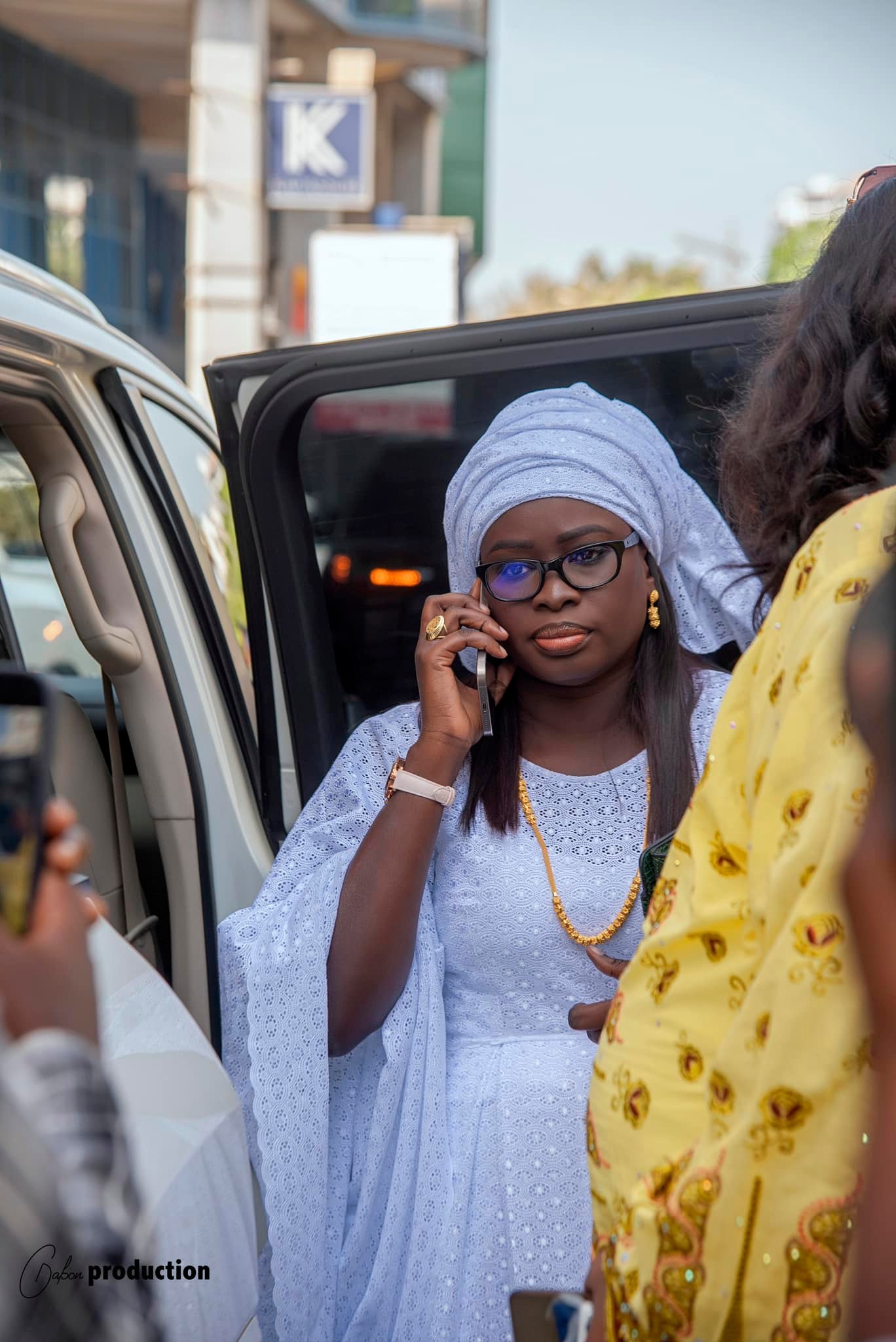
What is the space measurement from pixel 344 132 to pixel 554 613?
1417cm

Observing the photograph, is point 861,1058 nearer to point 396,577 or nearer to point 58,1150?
point 58,1150

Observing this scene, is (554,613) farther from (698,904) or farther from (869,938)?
(869,938)

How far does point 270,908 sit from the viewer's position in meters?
2.25

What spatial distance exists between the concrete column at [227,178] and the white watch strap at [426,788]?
1332cm

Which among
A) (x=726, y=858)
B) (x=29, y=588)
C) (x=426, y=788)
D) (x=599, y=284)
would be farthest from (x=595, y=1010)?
(x=599, y=284)

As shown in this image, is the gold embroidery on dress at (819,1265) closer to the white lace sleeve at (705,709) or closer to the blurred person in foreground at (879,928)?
the blurred person in foreground at (879,928)

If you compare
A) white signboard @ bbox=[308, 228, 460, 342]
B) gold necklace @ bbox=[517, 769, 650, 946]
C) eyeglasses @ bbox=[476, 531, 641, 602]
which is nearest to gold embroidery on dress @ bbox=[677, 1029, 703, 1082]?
gold necklace @ bbox=[517, 769, 650, 946]

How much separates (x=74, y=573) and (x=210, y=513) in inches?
24.3

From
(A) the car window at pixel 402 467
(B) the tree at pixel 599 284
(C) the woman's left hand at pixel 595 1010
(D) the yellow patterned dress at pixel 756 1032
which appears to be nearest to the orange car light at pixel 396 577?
(A) the car window at pixel 402 467

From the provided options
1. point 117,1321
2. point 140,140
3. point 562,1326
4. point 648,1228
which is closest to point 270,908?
point 562,1326

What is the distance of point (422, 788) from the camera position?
218 centimetres

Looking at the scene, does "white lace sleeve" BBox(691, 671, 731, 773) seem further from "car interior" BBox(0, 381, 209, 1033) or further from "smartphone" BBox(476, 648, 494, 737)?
"car interior" BBox(0, 381, 209, 1033)

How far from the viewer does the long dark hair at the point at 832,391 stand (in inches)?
54.1

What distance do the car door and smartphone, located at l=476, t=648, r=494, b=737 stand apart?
503 mm
